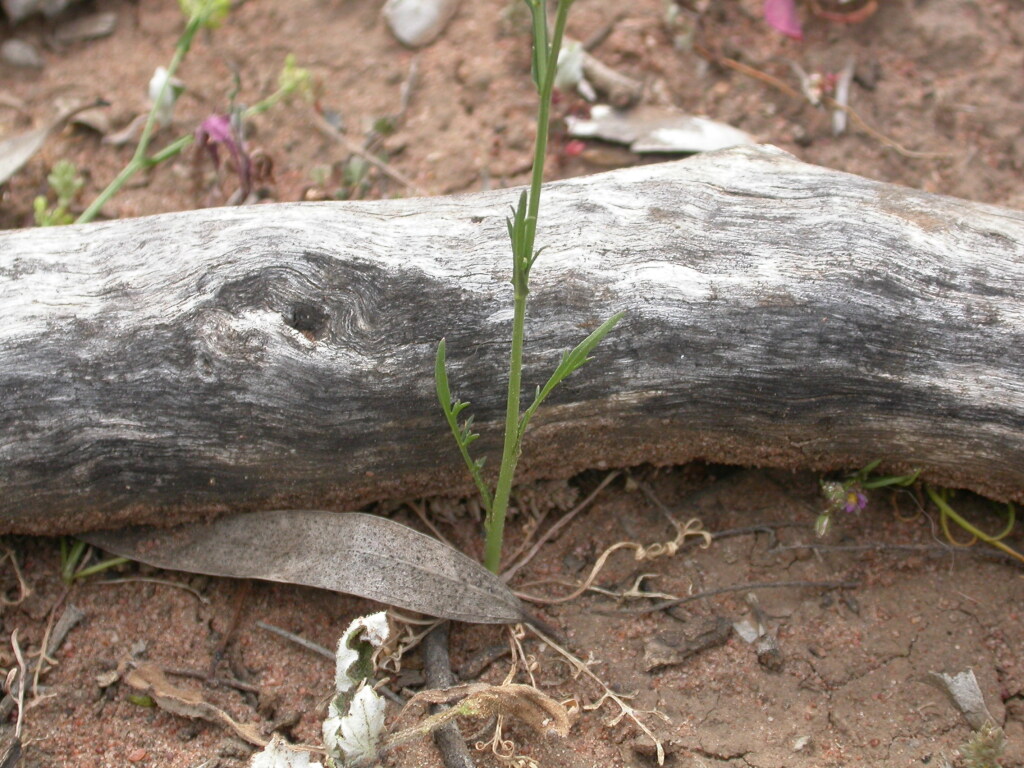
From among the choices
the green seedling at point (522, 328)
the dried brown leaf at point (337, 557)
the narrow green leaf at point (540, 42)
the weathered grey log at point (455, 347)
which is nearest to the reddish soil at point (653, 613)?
the dried brown leaf at point (337, 557)

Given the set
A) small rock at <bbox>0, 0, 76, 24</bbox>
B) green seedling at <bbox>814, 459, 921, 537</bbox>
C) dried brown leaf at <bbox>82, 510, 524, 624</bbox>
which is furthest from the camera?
small rock at <bbox>0, 0, 76, 24</bbox>

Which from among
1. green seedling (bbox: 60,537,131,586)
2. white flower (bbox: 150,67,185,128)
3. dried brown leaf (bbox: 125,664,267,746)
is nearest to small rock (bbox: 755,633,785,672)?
dried brown leaf (bbox: 125,664,267,746)

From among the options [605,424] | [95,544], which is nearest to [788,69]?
[605,424]

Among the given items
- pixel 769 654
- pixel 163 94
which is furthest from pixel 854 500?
pixel 163 94

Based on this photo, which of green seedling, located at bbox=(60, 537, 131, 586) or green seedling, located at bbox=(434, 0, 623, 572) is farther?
green seedling, located at bbox=(60, 537, 131, 586)

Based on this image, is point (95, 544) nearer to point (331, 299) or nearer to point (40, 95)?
point (331, 299)

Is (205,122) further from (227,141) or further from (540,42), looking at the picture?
(540,42)

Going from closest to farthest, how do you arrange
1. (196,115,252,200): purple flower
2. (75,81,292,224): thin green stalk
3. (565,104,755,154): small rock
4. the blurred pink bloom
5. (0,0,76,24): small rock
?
(75,81,292,224): thin green stalk < (196,115,252,200): purple flower < (565,104,755,154): small rock < the blurred pink bloom < (0,0,76,24): small rock

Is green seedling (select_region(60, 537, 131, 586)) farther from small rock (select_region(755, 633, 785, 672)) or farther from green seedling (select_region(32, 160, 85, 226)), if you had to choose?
small rock (select_region(755, 633, 785, 672))
